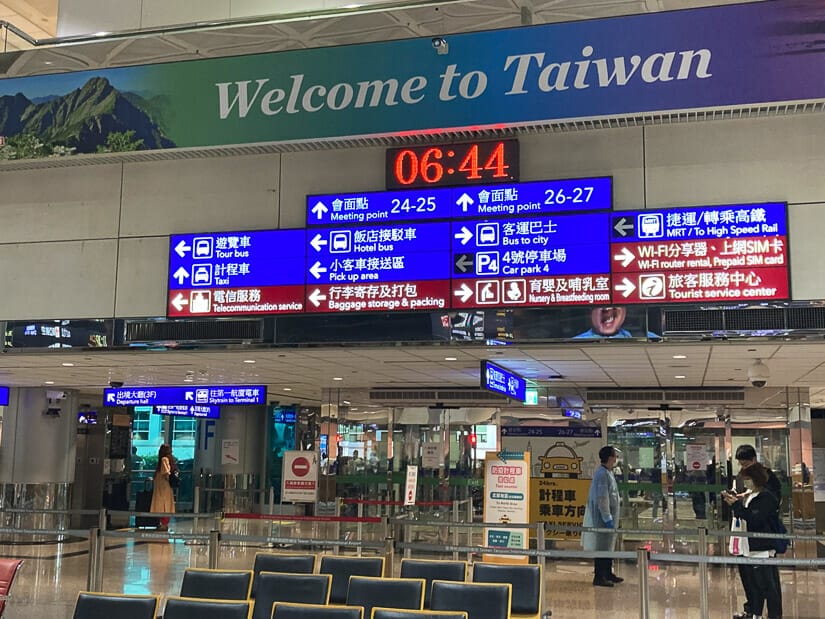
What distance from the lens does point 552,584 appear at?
1084cm

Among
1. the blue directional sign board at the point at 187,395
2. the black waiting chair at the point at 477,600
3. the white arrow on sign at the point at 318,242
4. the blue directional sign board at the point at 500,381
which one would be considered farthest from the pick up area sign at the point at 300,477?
the black waiting chair at the point at 477,600

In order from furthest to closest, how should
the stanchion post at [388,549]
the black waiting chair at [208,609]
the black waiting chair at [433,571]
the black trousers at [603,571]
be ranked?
the black trousers at [603,571], the stanchion post at [388,549], the black waiting chair at [433,571], the black waiting chair at [208,609]

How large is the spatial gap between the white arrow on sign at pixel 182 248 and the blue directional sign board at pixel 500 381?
2.99 metres

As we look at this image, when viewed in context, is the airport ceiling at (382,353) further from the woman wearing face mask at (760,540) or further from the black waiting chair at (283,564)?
the black waiting chair at (283,564)

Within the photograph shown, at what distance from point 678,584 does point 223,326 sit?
645 centimetres

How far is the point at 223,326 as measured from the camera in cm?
839

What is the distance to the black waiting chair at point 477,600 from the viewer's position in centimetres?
515

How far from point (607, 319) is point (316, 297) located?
254 cm

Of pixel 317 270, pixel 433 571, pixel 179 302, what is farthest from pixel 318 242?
pixel 433 571

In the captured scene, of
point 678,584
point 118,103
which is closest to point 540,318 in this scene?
point 118,103

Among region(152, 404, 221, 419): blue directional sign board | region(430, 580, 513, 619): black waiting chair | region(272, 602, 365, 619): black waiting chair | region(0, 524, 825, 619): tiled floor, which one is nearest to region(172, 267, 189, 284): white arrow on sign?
region(0, 524, 825, 619): tiled floor

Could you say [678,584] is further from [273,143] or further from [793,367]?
[273,143]

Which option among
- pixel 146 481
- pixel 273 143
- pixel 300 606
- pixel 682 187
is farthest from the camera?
pixel 146 481

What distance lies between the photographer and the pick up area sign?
1326 cm
